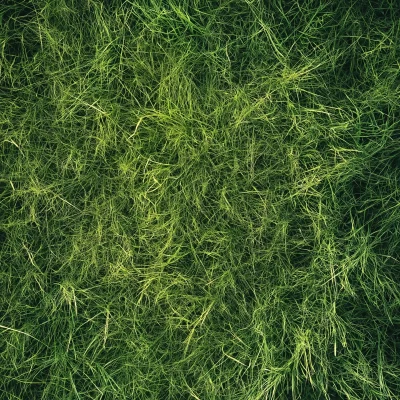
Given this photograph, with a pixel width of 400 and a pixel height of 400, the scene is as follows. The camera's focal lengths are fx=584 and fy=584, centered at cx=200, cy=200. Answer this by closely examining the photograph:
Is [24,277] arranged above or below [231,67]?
below

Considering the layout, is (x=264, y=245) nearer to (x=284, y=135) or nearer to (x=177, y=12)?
(x=284, y=135)

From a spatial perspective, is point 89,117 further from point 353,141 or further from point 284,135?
point 353,141

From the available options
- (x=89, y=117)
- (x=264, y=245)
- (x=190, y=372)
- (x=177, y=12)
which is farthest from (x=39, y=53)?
(x=190, y=372)

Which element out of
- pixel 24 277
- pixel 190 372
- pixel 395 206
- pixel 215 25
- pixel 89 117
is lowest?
pixel 190 372

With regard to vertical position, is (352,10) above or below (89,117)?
above

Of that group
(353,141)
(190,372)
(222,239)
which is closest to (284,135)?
(353,141)
